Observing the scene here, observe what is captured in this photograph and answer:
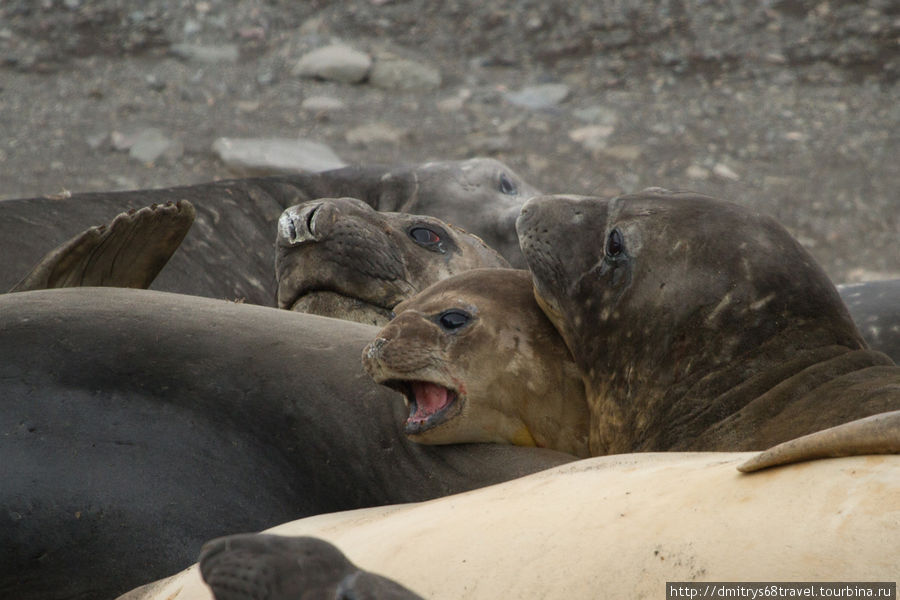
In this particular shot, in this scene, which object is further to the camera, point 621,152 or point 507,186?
point 621,152

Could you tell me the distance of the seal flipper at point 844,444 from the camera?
1467 mm

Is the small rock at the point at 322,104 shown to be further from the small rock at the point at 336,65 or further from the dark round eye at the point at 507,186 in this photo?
the dark round eye at the point at 507,186

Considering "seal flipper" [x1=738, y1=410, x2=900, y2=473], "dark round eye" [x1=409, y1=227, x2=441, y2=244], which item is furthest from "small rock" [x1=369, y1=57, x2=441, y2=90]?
"seal flipper" [x1=738, y1=410, x2=900, y2=473]

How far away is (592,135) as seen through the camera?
8.02 meters

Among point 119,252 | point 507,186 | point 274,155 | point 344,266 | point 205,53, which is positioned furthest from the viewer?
point 205,53

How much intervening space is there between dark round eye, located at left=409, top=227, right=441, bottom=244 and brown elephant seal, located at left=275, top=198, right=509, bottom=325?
109 mm

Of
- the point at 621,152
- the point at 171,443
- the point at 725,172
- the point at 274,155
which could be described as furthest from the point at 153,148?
the point at 171,443

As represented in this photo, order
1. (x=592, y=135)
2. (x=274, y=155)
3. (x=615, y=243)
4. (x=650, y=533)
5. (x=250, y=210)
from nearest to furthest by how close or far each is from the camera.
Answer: (x=650, y=533), (x=615, y=243), (x=250, y=210), (x=274, y=155), (x=592, y=135)

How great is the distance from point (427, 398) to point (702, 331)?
0.63 metres

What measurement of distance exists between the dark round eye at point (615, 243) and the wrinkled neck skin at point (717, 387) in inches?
9.8

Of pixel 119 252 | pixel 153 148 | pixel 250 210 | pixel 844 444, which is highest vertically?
pixel 844 444

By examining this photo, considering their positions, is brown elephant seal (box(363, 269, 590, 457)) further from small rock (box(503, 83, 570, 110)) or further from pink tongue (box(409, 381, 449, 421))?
small rock (box(503, 83, 570, 110))

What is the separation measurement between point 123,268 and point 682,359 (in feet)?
5.29

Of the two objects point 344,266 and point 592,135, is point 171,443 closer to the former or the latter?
point 344,266
